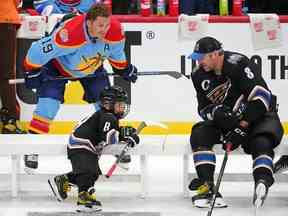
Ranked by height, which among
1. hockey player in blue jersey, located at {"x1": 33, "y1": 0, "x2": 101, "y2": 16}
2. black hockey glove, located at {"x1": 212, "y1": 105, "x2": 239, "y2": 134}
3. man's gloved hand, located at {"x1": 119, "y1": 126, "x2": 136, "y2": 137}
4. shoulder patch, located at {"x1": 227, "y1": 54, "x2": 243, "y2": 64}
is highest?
hockey player in blue jersey, located at {"x1": 33, "y1": 0, "x2": 101, "y2": 16}

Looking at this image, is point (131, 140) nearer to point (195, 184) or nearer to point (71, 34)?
point (195, 184)

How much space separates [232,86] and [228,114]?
0.59 feet

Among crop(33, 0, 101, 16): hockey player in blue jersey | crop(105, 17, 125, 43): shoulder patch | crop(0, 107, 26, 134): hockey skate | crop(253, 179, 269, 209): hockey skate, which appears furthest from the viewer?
crop(33, 0, 101, 16): hockey player in blue jersey

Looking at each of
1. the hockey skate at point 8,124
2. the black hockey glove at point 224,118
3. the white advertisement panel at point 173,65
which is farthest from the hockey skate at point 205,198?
the white advertisement panel at point 173,65

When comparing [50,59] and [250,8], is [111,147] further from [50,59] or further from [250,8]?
[250,8]

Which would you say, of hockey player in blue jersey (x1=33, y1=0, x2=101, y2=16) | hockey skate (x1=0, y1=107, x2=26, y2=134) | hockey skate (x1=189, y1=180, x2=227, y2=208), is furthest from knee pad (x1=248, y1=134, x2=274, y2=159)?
hockey player in blue jersey (x1=33, y1=0, x2=101, y2=16)

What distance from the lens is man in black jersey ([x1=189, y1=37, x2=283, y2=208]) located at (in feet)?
15.9

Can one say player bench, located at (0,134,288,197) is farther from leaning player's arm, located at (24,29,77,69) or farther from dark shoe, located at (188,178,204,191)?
leaning player's arm, located at (24,29,77,69)

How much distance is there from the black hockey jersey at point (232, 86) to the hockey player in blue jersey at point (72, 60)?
0.65 meters

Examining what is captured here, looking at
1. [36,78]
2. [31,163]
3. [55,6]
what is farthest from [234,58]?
[55,6]

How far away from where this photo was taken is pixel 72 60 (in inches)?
221

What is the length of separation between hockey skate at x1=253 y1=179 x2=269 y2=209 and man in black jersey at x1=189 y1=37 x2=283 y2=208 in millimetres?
127

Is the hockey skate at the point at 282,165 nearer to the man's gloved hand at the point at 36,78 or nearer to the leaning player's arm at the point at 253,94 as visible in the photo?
the leaning player's arm at the point at 253,94

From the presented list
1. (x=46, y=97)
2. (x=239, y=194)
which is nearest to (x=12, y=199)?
(x=46, y=97)
